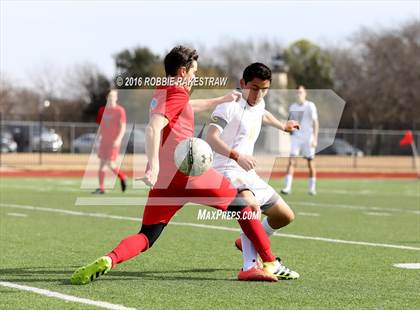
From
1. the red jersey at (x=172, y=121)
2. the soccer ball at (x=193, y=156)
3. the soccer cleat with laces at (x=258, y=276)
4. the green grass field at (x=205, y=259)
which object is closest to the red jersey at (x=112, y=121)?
the green grass field at (x=205, y=259)

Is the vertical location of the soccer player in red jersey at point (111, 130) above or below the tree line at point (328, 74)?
above

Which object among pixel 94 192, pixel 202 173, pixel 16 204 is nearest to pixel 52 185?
pixel 94 192

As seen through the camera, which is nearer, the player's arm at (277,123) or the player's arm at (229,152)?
the player's arm at (229,152)

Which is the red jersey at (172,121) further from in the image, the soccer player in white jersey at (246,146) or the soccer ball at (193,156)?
the soccer player in white jersey at (246,146)

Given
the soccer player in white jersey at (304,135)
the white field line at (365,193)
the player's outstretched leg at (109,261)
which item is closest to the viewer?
the player's outstretched leg at (109,261)

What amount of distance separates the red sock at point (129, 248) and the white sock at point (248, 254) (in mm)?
923

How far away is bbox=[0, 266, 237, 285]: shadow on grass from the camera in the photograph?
23.2ft

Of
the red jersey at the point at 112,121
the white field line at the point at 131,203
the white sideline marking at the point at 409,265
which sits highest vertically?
the white sideline marking at the point at 409,265

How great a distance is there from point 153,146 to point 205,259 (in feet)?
7.77

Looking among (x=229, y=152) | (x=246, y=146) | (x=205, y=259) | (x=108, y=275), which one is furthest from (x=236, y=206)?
(x=205, y=259)

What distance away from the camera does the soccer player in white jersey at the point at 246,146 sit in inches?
279

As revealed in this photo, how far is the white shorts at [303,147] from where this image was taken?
62.5 ft

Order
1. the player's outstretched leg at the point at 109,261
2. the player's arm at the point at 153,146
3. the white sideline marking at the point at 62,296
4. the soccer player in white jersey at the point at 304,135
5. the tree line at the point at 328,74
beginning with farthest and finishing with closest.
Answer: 1. the tree line at the point at 328,74
2. the soccer player in white jersey at the point at 304,135
3. the player's outstretched leg at the point at 109,261
4. the player's arm at the point at 153,146
5. the white sideline marking at the point at 62,296

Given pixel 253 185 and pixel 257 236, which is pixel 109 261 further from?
pixel 253 185
